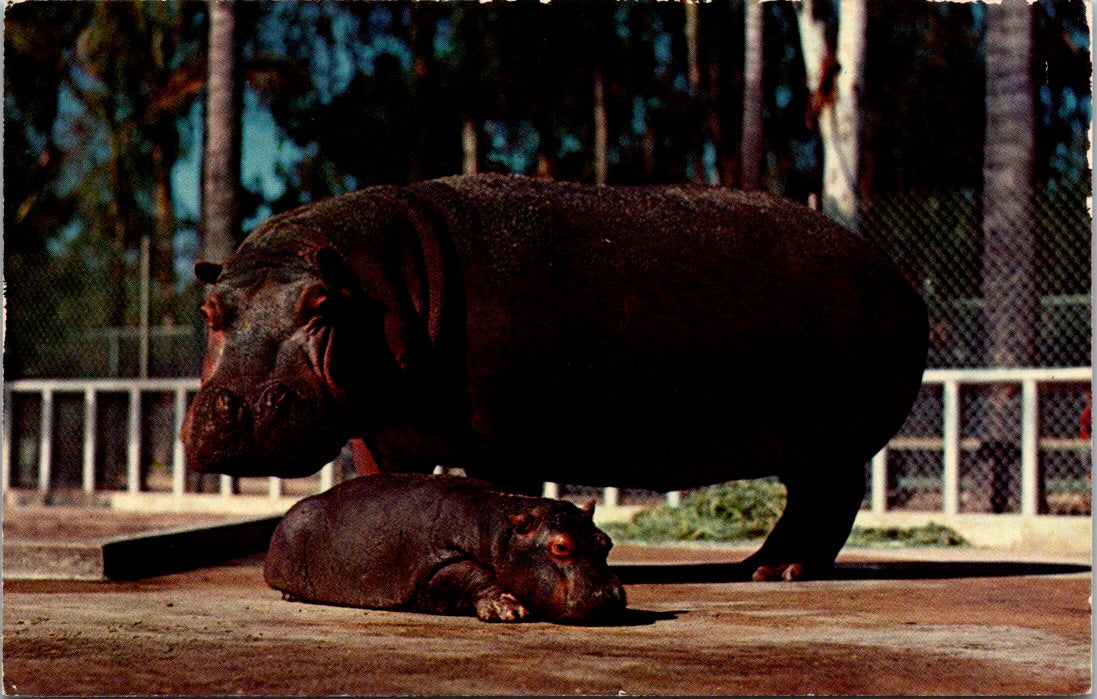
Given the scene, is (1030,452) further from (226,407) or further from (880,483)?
(226,407)

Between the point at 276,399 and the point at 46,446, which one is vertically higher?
the point at 276,399

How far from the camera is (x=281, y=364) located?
5.69 meters

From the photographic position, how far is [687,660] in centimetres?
450

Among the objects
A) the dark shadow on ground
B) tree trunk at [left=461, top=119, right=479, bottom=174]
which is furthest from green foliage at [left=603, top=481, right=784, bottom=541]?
tree trunk at [left=461, top=119, right=479, bottom=174]

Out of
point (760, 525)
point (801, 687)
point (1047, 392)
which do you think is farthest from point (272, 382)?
point (1047, 392)

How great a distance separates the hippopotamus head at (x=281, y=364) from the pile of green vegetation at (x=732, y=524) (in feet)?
15.6

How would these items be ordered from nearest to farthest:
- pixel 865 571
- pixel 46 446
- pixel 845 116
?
pixel 865 571
pixel 845 116
pixel 46 446

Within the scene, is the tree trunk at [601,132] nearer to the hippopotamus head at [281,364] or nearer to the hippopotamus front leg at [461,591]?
the hippopotamus head at [281,364]

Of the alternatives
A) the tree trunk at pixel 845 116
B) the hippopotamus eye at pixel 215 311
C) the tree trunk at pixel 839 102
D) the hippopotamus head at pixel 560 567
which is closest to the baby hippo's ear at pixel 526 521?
the hippopotamus head at pixel 560 567

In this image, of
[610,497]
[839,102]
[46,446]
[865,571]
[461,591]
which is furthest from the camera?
[46,446]

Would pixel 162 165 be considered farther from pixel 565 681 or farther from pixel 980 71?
pixel 565 681

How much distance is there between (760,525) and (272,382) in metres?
5.63

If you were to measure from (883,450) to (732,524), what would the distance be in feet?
4.50

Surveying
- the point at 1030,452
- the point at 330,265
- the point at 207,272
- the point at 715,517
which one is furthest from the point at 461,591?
the point at 1030,452
